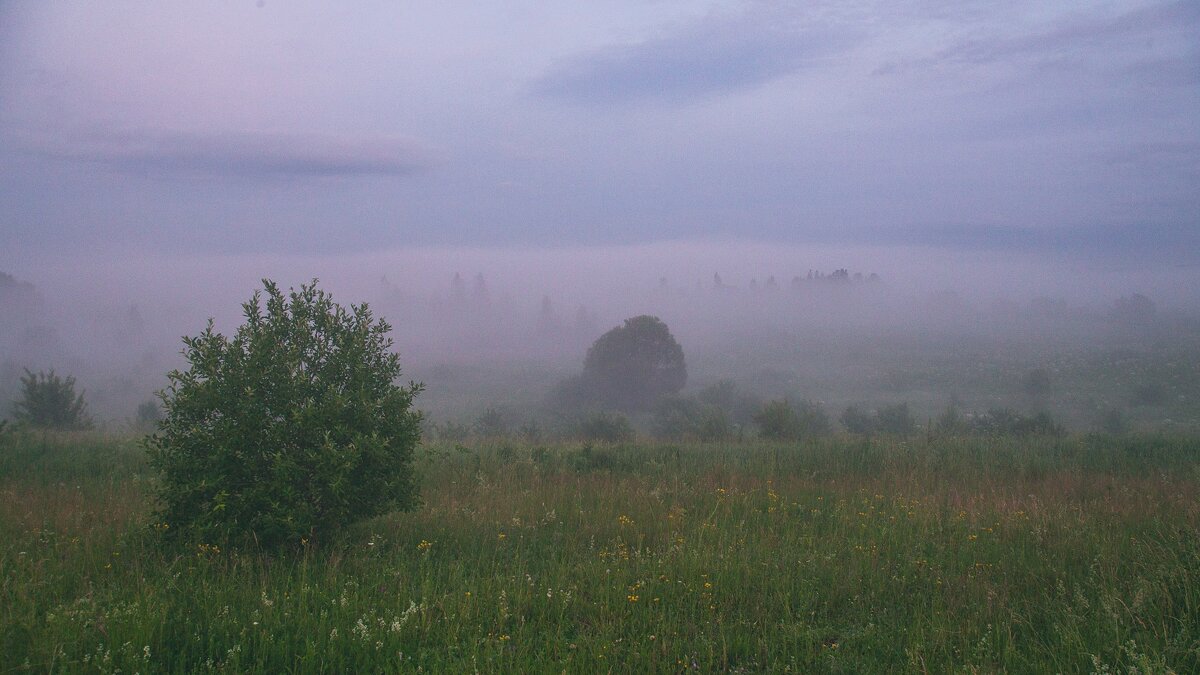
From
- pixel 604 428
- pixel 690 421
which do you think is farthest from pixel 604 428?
pixel 690 421

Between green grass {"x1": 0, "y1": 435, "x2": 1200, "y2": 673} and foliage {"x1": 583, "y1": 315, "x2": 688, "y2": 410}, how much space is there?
47.1 meters

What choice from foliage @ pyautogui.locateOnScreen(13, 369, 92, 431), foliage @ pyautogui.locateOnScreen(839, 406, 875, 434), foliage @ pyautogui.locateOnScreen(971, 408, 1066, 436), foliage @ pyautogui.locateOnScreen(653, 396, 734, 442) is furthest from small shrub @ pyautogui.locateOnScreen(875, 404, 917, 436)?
foliage @ pyautogui.locateOnScreen(13, 369, 92, 431)

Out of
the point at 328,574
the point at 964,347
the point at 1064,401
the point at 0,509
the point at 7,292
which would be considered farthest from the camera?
the point at 7,292

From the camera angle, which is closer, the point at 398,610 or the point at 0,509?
the point at 398,610

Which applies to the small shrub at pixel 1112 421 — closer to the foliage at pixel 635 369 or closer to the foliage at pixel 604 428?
the foliage at pixel 604 428

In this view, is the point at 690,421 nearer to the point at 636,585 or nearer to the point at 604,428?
the point at 604,428

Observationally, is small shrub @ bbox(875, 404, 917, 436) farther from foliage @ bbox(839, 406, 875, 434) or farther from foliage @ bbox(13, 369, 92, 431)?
foliage @ bbox(13, 369, 92, 431)

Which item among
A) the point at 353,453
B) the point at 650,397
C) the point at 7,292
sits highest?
the point at 7,292

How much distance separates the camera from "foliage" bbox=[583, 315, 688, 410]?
5700 centimetres

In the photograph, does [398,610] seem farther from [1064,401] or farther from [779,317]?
[779,317]

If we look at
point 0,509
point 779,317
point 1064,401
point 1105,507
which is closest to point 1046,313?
point 779,317

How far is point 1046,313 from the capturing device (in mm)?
118562

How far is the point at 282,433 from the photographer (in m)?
6.30

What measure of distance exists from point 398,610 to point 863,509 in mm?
5731
